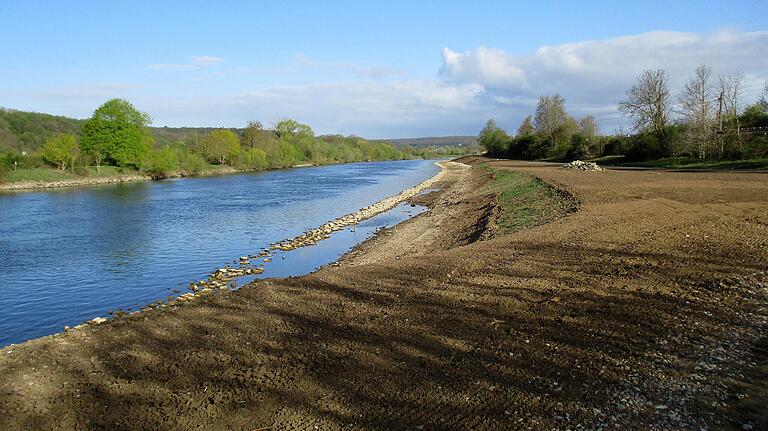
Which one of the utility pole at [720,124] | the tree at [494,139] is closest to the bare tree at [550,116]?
the tree at [494,139]

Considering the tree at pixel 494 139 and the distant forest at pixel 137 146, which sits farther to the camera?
the tree at pixel 494 139

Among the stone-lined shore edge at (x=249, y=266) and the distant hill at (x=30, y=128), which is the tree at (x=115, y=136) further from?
the stone-lined shore edge at (x=249, y=266)

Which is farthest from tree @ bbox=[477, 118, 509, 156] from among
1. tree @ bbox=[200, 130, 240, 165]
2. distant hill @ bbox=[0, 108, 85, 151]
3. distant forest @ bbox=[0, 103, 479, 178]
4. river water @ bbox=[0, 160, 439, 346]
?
distant hill @ bbox=[0, 108, 85, 151]

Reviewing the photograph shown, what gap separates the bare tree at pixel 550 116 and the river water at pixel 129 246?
58.5 metres

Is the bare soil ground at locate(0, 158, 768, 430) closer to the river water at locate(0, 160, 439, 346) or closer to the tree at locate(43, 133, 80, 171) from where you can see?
the river water at locate(0, 160, 439, 346)

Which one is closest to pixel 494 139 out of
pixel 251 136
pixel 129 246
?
pixel 251 136

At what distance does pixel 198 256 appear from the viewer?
20328mm

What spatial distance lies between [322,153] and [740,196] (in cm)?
12147

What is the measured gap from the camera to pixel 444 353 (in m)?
6.85

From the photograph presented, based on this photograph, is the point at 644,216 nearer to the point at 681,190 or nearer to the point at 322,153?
the point at 681,190

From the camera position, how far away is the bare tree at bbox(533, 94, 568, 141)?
90919 mm

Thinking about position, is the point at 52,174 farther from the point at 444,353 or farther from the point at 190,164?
the point at 444,353

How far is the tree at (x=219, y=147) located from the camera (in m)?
93.6

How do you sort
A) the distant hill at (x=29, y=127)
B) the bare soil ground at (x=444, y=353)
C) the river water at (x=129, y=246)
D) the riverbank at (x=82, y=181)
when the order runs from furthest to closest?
the distant hill at (x=29, y=127), the riverbank at (x=82, y=181), the river water at (x=129, y=246), the bare soil ground at (x=444, y=353)
